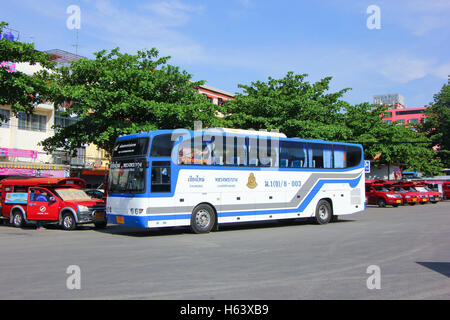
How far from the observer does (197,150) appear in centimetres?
1535

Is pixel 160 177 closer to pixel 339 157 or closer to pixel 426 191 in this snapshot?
pixel 339 157

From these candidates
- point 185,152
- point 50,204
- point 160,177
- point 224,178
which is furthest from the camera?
point 50,204

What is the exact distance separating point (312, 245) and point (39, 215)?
38.8ft

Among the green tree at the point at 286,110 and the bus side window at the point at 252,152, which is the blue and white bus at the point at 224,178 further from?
the green tree at the point at 286,110

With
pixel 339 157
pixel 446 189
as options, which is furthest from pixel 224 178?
pixel 446 189

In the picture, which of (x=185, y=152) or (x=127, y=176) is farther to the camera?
(x=185, y=152)

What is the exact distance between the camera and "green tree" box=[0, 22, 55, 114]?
16750mm

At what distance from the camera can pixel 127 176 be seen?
14.7 meters

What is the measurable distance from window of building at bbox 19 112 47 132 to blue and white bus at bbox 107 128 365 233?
2227cm

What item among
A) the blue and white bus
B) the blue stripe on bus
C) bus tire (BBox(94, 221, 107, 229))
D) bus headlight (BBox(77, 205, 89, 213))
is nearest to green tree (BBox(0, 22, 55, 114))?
bus headlight (BBox(77, 205, 89, 213))

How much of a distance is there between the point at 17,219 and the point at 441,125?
57399mm

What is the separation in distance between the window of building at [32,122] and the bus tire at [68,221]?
19.4m

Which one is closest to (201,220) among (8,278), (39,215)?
(39,215)
